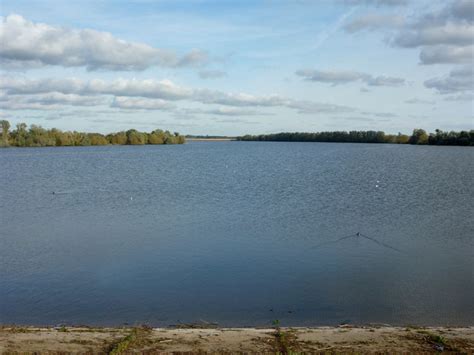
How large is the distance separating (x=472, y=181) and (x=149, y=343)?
114 ft

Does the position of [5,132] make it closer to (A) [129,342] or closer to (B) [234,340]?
(A) [129,342]

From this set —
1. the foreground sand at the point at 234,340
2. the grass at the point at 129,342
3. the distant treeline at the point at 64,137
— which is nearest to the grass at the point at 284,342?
the foreground sand at the point at 234,340

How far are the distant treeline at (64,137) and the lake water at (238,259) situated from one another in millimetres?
102170

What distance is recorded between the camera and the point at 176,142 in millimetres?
175375

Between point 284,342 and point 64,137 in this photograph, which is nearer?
point 284,342

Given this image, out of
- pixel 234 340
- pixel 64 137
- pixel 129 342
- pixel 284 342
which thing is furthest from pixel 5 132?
pixel 284 342

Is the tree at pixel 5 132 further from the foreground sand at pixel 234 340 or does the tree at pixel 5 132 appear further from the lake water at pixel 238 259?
the foreground sand at pixel 234 340

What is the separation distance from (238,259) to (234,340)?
6723 millimetres

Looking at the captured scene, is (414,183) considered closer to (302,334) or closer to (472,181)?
(472,181)

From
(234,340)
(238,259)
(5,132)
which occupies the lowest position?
(238,259)

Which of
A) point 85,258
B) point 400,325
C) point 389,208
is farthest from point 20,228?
point 389,208

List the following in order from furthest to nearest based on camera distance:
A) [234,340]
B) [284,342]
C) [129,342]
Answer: [234,340] < [284,342] < [129,342]

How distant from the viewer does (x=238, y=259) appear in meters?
14.8

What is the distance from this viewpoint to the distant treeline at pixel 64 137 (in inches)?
4754
